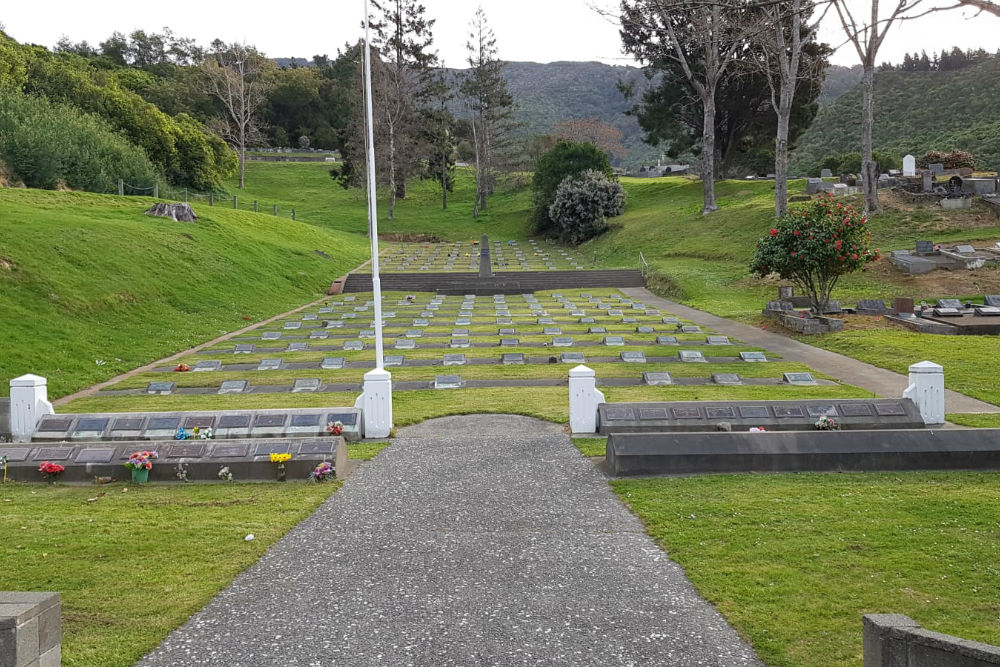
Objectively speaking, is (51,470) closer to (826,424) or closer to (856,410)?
(826,424)

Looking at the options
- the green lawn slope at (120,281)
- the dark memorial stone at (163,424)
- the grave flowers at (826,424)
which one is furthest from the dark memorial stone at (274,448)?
the green lawn slope at (120,281)

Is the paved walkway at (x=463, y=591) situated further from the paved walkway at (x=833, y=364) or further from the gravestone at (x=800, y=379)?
the paved walkway at (x=833, y=364)

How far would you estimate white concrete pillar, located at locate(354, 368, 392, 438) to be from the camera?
11703 millimetres

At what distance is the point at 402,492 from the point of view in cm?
873

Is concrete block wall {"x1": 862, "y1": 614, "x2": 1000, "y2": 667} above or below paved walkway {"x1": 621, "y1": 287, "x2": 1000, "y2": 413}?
above

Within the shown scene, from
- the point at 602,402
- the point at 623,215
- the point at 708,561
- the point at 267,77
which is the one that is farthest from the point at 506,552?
the point at 267,77

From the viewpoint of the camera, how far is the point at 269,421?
1123 centimetres

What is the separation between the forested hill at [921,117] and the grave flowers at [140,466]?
63070mm

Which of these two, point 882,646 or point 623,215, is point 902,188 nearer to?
point 623,215

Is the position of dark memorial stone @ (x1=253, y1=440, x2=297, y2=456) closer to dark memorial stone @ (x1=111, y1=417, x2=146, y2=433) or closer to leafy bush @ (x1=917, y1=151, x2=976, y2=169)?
dark memorial stone @ (x1=111, y1=417, x2=146, y2=433)

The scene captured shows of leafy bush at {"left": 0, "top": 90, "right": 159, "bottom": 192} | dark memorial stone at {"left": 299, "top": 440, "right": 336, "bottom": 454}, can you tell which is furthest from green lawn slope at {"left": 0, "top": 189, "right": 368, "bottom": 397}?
dark memorial stone at {"left": 299, "top": 440, "right": 336, "bottom": 454}

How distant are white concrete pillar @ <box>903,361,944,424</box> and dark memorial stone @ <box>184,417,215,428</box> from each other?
33.4ft

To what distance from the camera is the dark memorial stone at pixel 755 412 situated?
1105 centimetres

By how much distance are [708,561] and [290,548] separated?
3.62 meters
